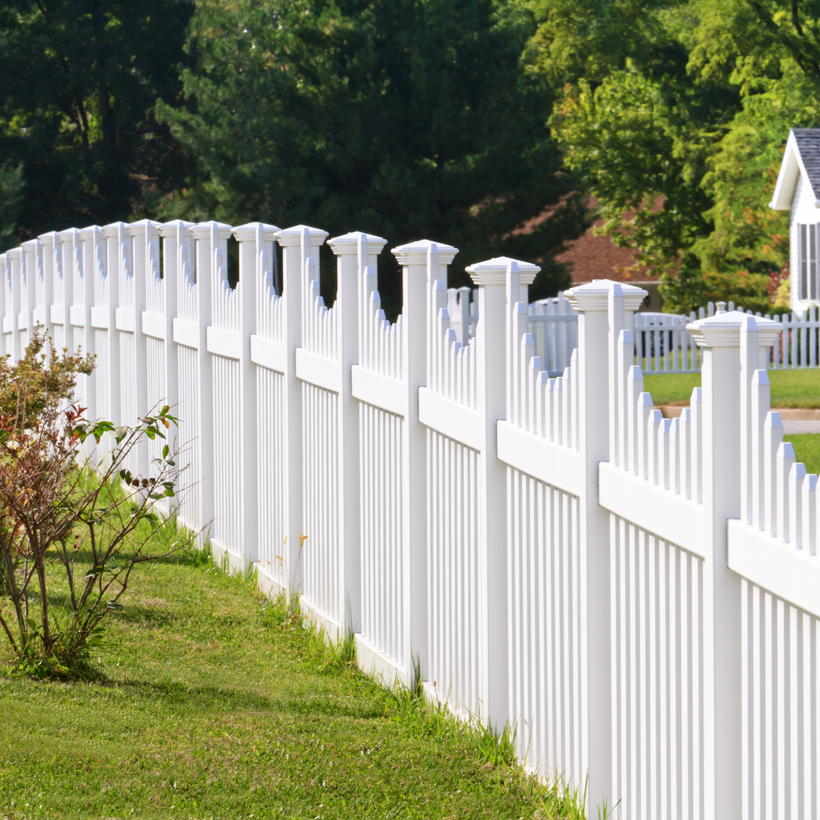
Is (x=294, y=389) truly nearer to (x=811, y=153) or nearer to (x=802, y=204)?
(x=811, y=153)

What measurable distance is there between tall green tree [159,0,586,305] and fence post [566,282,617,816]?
857 inches

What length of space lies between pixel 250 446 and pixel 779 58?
31.4m

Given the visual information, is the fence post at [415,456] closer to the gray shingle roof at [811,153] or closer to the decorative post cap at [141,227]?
the decorative post cap at [141,227]

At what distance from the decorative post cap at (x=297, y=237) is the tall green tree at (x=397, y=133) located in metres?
18.6

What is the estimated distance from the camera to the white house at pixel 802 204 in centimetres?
2716

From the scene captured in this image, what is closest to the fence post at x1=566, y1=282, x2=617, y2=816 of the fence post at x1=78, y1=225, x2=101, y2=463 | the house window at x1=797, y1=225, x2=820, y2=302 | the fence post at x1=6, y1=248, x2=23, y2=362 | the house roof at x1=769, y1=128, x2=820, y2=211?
the fence post at x1=78, y1=225, x2=101, y2=463

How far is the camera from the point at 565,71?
139ft

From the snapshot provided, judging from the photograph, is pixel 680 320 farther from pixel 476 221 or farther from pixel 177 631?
pixel 177 631

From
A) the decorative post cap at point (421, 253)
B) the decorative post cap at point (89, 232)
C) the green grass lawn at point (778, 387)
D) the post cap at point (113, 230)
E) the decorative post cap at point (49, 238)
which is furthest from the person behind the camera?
the green grass lawn at point (778, 387)

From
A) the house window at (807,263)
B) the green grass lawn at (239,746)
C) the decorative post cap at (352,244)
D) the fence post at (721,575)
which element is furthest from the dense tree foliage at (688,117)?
the fence post at (721,575)

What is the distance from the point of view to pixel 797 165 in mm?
28078

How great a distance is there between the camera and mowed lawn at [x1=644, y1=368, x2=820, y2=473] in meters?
11.4

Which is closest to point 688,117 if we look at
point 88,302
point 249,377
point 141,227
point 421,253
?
point 88,302

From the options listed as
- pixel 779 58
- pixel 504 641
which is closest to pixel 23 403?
pixel 504 641
